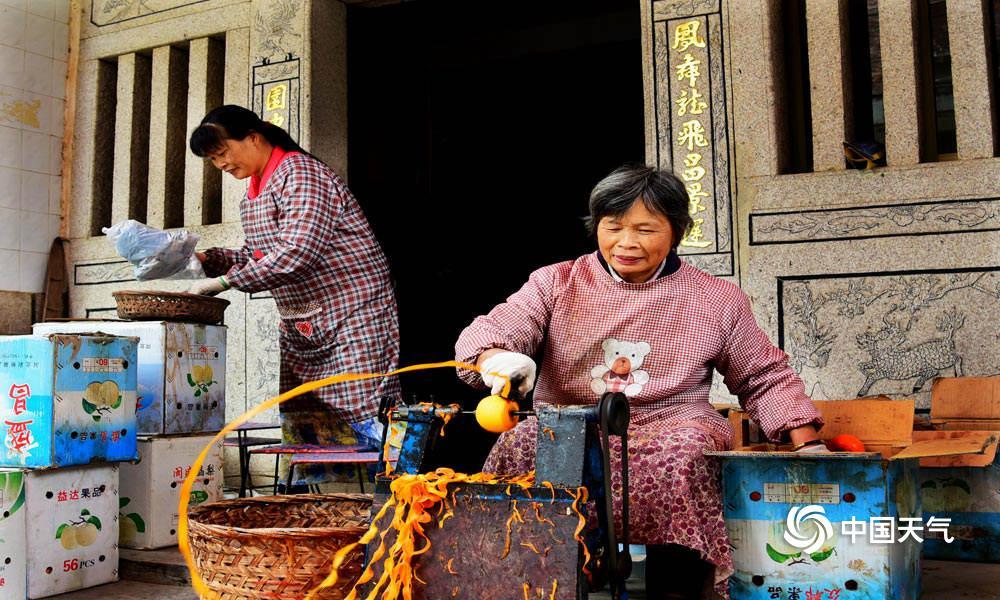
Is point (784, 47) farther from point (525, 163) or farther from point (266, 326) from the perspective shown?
point (525, 163)

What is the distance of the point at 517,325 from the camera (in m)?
2.57

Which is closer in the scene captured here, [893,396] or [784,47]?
[893,396]

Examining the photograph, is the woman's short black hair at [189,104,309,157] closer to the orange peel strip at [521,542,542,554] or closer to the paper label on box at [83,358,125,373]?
the paper label on box at [83,358,125,373]

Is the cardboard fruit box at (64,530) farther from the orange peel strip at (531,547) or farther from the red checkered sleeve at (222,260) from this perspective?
the orange peel strip at (531,547)

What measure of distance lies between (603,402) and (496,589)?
43cm

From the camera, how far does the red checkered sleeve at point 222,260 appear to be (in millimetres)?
4055

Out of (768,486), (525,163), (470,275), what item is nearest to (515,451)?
(768,486)

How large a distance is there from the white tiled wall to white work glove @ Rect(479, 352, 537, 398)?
4635 mm

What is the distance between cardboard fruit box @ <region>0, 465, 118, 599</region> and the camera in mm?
2961

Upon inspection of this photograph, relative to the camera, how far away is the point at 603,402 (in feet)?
6.30

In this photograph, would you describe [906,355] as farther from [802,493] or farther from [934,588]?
[802,493]

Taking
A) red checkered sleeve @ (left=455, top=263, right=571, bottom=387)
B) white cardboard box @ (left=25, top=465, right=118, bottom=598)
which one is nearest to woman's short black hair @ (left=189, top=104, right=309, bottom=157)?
white cardboard box @ (left=25, top=465, right=118, bottom=598)

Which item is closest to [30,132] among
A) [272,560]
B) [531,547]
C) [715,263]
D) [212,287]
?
[212,287]

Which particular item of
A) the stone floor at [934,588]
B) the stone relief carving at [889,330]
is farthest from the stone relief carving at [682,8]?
the stone floor at [934,588]
